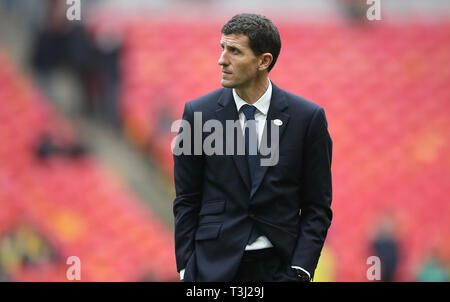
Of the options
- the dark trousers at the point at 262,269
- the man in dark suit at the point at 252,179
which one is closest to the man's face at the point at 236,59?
the man in dark suit at the point at 252,179

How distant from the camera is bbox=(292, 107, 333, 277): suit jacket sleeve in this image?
1929 mm

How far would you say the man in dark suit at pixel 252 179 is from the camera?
1.90m

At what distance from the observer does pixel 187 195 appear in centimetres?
196

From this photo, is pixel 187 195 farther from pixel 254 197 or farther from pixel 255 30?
pixel 255 30

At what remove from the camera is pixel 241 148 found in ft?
6.33

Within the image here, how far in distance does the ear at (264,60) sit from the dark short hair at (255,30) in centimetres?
1

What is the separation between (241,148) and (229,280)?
38cm

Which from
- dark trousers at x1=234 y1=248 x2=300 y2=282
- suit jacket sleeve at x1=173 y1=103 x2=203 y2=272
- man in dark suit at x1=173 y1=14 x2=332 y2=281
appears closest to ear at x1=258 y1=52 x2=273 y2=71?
man in dark suit at x1=173 y1=14 x2=332 y2=281

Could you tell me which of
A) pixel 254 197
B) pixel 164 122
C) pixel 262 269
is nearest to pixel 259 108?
pixel 254 197

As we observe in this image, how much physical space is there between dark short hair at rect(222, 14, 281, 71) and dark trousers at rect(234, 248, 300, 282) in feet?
1.91

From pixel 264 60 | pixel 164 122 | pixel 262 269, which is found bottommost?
pixel 262 269

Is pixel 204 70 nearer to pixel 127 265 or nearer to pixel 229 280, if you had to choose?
pixel 127 265

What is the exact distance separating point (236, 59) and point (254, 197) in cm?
40

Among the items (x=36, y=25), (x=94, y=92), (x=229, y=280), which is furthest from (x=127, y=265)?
(x=229, y=280)
